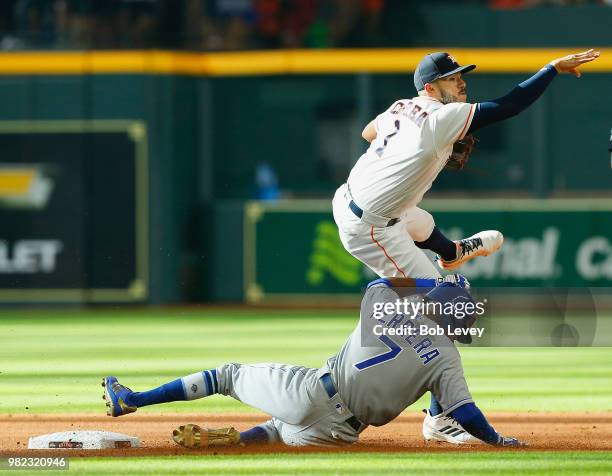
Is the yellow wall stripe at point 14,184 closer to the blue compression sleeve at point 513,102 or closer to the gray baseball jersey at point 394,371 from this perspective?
the gray baseball jersey at point 394,371

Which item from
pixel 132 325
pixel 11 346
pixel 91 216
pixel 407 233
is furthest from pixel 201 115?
pixel 407 233

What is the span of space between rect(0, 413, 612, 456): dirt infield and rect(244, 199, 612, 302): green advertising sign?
348 inches

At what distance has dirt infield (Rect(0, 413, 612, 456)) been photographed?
20.3 feet

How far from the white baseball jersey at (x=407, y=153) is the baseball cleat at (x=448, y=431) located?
0.98 metres

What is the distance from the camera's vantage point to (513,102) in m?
5.94

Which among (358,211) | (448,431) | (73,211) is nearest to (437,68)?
(358,211)

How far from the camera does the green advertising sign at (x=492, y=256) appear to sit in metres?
16.5

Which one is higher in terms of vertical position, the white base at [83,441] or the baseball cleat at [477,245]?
the baseball cleat at [477,245]

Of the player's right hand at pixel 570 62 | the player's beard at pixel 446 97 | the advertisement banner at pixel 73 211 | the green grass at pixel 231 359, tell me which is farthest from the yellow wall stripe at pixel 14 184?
the player's right hand at pixel 570 62

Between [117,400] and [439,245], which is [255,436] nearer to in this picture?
[117,400]

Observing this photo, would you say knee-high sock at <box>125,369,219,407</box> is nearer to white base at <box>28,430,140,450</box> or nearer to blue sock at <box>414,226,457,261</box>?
white base at <box>28,430,140,450</box>

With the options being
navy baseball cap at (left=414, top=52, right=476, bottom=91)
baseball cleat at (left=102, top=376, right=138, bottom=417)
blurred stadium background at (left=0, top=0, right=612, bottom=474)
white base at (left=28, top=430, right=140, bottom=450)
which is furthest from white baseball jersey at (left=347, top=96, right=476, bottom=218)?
blurred stadium background at (left=0, top=0, right=612, bottom=474)

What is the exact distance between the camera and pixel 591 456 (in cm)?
598

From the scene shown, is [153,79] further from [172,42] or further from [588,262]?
[588,262]
